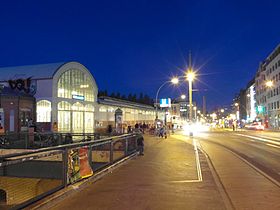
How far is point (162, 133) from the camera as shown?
36.0m

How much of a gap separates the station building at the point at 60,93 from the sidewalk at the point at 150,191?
26.4m

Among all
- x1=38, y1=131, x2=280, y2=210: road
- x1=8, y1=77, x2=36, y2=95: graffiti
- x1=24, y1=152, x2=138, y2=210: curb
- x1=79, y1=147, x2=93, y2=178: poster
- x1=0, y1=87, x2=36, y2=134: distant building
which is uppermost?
x1=8, y1=77, x2=36, y2=95: graffiti

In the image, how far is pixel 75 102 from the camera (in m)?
45.4

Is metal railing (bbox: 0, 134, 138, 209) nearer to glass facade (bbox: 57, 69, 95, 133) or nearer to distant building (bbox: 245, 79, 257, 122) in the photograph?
glass facade (bbox: 57, 69, 95, 133)

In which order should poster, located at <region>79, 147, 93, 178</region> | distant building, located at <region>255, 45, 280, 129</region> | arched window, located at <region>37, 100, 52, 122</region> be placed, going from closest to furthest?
poster, located at <region>79, 147, 93, 178</region>
arched window, located at <region>37, 100, 52, 122</region>
distant building, located at <region>255, 45, 280, 129</region>

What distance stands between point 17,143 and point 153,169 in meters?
14.9

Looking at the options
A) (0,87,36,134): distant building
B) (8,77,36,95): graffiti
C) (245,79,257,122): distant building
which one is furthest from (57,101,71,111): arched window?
(245,79,257,122): distant building

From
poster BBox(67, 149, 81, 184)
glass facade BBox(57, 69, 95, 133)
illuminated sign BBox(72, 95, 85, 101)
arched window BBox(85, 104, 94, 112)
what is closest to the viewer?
poster BBox(67, 149, 81, 184)

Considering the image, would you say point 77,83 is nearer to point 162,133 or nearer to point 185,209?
point 162,133

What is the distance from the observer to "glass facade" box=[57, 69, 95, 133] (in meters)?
43.0

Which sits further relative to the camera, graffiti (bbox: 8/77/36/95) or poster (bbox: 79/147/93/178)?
graffiti (bbox: 8/77/36/95)

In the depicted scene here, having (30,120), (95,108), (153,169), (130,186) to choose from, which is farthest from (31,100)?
(130,186)

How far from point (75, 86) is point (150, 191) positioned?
3920 cm

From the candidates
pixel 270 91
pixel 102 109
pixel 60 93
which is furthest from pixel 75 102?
pixel 270 91
